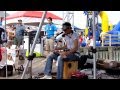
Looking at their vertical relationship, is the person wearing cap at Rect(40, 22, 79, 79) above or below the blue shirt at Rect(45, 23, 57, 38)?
below

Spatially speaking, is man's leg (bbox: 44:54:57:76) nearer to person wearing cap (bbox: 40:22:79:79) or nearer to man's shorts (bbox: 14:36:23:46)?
person wearing cap (bbox: 40:22:79:79)

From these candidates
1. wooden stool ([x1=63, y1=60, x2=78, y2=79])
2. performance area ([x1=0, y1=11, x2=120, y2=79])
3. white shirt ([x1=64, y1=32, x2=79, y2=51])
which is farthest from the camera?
white shirt ([x1=64, y1=32, x2=79, y2=51])

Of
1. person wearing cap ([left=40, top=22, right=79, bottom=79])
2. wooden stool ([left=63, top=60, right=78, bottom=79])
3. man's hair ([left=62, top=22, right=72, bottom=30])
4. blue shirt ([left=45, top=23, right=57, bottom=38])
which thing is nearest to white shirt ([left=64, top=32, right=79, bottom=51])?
person wearing cap ([left=40, top=22, right=79, bottom=79])

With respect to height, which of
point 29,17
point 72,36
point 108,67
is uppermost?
point 29,17

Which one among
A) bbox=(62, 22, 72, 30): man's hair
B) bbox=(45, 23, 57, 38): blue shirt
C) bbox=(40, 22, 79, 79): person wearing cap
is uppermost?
bbox=(45, 23, 57, 38): blue shirt

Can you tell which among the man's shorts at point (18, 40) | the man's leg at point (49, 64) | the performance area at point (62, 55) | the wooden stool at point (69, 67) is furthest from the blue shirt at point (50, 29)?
the wooden stool at point (69, 67)

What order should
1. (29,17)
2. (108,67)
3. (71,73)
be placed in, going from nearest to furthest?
(71,73) < (108,67) < (29,17)

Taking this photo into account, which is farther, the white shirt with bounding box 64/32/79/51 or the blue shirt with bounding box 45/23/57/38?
the blue shirt with bounding box 45/23/57/38

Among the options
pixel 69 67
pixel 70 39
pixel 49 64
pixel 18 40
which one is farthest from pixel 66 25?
pixel 18 40
